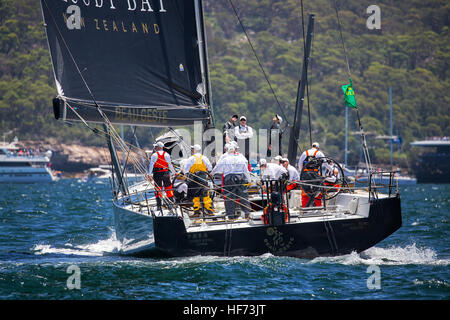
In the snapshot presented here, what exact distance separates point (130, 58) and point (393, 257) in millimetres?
7263

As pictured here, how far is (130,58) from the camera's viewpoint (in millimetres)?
15797

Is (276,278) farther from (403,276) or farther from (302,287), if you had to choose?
(403,276)

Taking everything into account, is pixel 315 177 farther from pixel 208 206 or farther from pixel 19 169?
pixel 19 169

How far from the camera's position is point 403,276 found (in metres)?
11.5

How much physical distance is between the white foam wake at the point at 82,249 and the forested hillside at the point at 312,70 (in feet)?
257

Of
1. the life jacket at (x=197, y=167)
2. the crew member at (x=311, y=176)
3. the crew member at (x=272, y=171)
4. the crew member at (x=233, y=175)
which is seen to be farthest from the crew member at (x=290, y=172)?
the life jacket at (x=197, y=167)

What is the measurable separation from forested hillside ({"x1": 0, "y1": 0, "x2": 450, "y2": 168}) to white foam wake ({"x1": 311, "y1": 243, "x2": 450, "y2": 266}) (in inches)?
3102

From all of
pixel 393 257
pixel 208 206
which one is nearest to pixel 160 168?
pixel 208 206

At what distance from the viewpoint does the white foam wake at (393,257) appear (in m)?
12.5

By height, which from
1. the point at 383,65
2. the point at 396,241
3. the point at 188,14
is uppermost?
the point at 383,65

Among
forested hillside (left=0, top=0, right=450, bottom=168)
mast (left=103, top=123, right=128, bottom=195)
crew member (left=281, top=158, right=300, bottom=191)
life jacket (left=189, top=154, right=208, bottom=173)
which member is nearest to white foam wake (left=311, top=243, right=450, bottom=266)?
crew member (left=281, top=158, right=300, bottom=191)

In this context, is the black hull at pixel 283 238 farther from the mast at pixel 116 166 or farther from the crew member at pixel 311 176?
the mast at pixel 116 166
